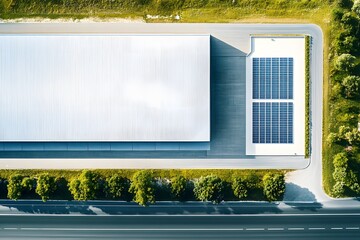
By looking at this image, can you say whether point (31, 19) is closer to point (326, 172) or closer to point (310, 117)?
point (310, 117)

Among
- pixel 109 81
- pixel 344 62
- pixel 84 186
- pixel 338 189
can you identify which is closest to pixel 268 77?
pixel 344 62

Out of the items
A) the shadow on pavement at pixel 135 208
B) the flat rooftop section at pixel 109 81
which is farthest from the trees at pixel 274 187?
the flat rooftop section at pixel 109 81

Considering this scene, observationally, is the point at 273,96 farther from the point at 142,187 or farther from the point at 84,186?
the point at 84,186

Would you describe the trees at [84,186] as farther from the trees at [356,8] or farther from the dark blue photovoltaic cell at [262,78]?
the trees at [356,8]

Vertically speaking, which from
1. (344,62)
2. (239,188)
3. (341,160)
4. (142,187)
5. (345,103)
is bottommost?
(239,188)

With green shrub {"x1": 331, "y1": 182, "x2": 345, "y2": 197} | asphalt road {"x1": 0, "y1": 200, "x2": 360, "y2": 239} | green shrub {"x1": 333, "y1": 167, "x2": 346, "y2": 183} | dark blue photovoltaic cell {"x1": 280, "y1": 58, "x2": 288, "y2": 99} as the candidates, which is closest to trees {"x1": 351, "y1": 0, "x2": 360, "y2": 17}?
dark blue photovoltaic cell {"x1": 280, "y1": 58, "x2": 288, "y2": 99}

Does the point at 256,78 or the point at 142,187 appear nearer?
the point at 142,187

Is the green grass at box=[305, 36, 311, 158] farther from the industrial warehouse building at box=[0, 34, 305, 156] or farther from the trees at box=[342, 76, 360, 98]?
the trees at box=[342, 76, 360, 98]
